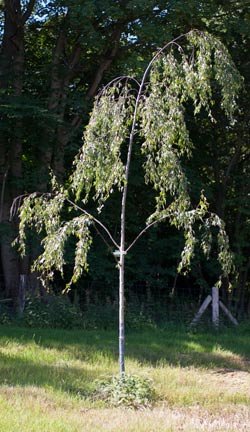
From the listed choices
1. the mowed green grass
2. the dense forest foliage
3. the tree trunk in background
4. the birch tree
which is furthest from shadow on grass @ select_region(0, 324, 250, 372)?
the tree trunk in background

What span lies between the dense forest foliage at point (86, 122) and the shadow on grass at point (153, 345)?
96.0 inches

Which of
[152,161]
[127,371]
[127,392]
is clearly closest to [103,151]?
[152,161]

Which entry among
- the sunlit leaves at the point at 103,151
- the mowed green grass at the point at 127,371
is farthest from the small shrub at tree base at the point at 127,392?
the sunlit leaves at the point at 103,151

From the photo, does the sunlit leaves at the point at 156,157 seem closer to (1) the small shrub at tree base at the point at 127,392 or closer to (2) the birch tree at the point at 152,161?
(2) the birch tree at the point at 152,161

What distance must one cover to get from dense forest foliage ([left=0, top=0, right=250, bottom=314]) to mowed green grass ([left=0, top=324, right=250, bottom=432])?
10.6 ft

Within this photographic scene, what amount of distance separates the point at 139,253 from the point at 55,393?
10.1m

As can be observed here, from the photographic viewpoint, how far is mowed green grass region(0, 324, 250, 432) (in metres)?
6.22

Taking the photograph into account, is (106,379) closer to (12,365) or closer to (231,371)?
(12,365)

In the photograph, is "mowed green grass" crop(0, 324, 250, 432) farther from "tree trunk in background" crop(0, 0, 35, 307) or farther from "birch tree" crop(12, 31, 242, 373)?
"tree trunk in background" crop(0, 0, 35, 307)

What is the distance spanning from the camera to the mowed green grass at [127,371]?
6.22 m

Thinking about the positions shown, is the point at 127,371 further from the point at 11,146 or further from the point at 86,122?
the point at 86,122

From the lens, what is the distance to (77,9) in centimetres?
1288

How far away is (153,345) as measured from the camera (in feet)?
38.3

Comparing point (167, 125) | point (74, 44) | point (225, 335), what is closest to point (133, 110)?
point (167, 125)
